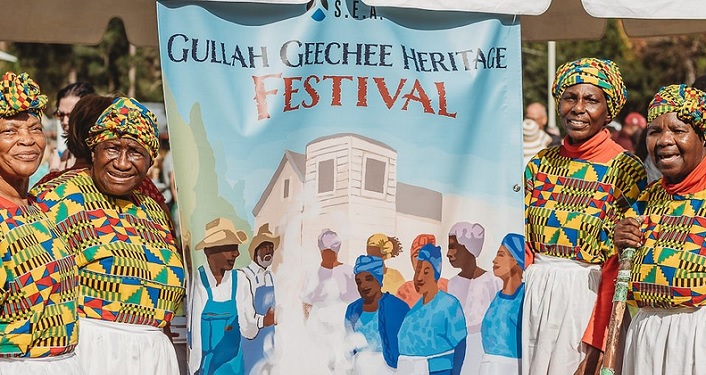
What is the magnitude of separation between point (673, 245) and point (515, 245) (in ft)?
2.39

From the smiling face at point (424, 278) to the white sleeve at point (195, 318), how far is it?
928mm

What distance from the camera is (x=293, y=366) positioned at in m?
4.82

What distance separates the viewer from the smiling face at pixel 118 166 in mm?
4516

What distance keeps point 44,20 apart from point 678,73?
2500cm

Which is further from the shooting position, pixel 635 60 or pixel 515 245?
pixel 635 60

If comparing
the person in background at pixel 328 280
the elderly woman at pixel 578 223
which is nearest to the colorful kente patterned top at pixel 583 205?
the elderly woman at pixel 578 223

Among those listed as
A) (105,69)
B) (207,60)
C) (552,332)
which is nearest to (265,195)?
(207,60)

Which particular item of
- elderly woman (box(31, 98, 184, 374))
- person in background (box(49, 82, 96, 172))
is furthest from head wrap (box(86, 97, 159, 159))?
person in background (box(49, 82, 96, 172))

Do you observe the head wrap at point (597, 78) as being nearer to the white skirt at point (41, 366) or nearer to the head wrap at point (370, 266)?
the head wrap at point (370, 266)

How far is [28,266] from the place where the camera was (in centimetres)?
372

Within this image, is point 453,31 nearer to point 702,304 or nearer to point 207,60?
point 207,60

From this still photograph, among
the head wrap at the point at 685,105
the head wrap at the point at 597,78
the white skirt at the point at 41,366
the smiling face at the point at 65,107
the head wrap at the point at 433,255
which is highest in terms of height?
the smiling face at the point at 65,107

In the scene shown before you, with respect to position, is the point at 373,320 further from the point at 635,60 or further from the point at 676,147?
the point at 635,60

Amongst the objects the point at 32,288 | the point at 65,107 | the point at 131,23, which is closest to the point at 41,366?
the point at 32,288
